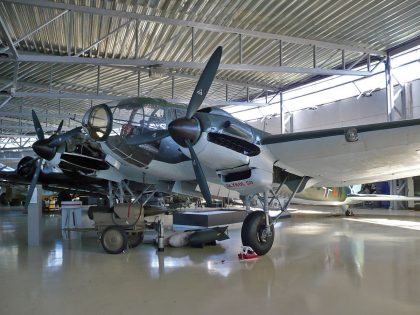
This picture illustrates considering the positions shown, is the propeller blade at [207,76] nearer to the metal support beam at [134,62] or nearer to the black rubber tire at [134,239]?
the black rubber tire at [134,239]

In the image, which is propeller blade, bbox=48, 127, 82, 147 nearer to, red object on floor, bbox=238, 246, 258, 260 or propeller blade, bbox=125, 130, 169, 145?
propeller blade, bbox=125, 130, 169, 145

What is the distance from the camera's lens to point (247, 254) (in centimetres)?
676

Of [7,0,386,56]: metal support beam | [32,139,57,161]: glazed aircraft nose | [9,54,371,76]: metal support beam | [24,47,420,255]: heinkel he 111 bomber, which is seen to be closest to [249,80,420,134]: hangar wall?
[7,0,386,56]: metal support beam

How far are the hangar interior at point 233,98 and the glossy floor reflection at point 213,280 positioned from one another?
0.10 feet

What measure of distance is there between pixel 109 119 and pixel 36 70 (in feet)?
37.2

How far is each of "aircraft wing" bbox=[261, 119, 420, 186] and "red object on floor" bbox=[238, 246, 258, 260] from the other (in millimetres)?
1795

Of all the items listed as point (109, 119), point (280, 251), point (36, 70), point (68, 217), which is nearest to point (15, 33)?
point (36, 70)

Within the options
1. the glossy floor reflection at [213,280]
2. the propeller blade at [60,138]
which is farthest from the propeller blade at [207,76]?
the propeller blade at [60,138]

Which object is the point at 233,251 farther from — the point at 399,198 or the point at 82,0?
the point at 399,198

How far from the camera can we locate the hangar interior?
4539mm

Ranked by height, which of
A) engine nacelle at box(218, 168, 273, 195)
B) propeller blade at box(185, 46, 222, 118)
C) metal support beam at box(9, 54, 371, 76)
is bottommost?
engine nacelle at box(218, 168, 273, 195)

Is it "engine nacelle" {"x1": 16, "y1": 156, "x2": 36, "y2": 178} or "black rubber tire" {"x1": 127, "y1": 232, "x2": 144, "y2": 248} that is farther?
"engine nacelle" {"x1": 16, "y1": 156, "x2": 36, "y2": 178}

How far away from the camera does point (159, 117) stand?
23.0ft

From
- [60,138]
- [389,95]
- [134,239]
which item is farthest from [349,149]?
[389,95]
